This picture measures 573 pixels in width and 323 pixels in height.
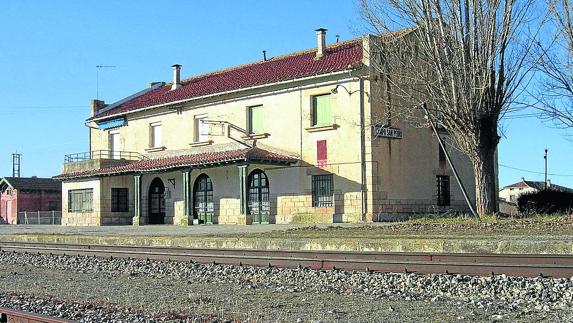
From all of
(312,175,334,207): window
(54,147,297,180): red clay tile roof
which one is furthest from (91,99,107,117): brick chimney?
(312,175,334,207): window

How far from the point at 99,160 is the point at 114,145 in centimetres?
294

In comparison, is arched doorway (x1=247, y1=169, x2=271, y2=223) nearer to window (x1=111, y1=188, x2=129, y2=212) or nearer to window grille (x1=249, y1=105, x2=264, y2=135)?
window grille (x1=249, y1=105, x2=264, y2=135)

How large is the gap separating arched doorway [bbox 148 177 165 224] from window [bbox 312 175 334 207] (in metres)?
11.2

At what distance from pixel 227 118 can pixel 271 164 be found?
4.51 metres

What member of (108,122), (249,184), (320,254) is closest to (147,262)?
(320,254)

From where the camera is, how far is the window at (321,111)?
3053cm

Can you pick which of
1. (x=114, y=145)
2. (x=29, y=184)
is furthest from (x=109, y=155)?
(x=29, y=184)

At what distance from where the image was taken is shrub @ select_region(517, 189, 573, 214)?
93.9 ft

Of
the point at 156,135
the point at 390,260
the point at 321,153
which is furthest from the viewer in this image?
the point at 156,135

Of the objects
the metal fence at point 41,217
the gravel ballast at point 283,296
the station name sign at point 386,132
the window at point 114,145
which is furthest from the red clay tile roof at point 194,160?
the gravel ballast at point 283,296

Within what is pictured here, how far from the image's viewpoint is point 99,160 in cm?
3950

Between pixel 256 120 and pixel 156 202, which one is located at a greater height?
pixel 256 120

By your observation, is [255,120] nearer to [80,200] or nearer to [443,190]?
[443,190]

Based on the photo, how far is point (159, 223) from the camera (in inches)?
1516
